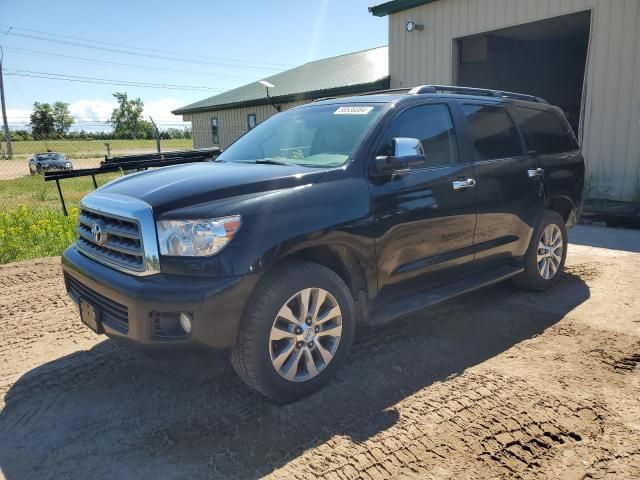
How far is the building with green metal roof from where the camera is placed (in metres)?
16.8

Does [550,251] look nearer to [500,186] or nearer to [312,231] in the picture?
[500,186]

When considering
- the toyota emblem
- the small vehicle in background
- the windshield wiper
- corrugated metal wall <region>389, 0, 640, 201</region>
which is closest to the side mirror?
the windshield wiper

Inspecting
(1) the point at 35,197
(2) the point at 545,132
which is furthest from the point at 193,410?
(1) the point at 35,197

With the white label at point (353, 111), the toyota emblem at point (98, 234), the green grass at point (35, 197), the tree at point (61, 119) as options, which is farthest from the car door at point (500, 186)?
the tree at point (61, 119)

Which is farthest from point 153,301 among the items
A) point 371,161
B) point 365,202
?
point 371,161

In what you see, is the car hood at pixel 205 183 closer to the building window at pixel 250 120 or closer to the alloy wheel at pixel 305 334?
the alloy wheel at pixel 305 334

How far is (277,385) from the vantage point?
3059mm

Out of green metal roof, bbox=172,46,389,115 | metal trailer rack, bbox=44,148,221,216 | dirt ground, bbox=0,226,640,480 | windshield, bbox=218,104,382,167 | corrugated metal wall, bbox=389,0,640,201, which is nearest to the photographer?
dirt ground, bbox=0,226,640,480

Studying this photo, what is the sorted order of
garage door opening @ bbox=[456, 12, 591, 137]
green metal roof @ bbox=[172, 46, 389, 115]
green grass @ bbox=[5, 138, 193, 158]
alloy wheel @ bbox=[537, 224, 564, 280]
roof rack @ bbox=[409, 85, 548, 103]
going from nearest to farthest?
roof rack @ bbox=[409, 85, 548, 103]
alloy wheel @ bbox=[537, 224, 564, 280]
garage door opening @ bbox=[456, 12, 591, 137]
green metal roof @ bbox=[172, 46, 389, 115]
green grass @ bbox=[5, 138, 193, 158]

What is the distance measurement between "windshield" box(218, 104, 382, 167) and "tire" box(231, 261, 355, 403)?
883 millimetres

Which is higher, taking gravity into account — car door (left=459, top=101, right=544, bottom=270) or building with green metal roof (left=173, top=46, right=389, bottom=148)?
building with green metal roof (left=173, top=46, right=389, bottom=148)

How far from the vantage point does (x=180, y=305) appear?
273cm

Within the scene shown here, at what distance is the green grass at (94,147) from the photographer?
130ft

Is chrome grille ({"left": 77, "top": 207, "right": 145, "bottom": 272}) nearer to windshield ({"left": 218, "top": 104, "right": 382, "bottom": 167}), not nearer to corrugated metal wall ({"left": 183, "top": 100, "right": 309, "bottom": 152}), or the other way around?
windshield ({"left": 218, "top": 104, "right": 382, "bottom": 167})
